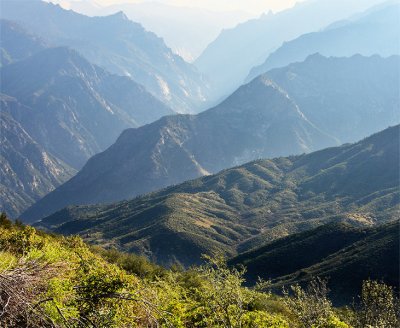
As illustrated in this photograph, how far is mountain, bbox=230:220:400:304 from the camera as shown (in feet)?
448

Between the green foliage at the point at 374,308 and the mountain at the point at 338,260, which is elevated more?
the green foliage at the point at 374,308

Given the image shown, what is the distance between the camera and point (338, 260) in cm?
15612

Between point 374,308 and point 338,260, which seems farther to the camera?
point 338,260

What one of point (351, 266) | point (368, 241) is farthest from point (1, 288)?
point (368, 241)

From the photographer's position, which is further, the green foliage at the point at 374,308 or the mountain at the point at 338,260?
the mountain at the point at 338,260

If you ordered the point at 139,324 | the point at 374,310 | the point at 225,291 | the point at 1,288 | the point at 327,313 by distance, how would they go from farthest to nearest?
the point at 374,310 < the point at 327,313 < the point at 225,291 < the point at 139,324 < the point at 1,288

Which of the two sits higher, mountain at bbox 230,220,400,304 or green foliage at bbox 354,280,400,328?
green foliage at bbox 354,280,400,328

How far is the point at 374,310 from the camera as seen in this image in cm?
3916

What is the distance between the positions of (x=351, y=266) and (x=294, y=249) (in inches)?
1853

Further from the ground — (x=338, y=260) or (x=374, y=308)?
(x=374, y=308)

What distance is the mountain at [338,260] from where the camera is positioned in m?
136

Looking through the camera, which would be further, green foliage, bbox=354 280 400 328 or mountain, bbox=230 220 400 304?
mountain, bbox=230 220 400 304

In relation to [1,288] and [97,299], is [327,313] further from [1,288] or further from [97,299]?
[1,288]

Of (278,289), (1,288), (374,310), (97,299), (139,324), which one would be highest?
(1,288)
